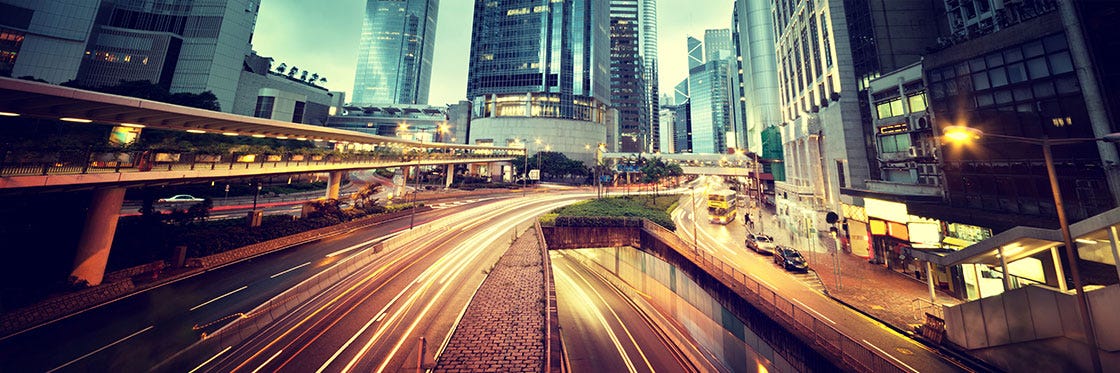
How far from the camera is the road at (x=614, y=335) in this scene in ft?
58.2

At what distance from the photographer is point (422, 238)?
26047mm

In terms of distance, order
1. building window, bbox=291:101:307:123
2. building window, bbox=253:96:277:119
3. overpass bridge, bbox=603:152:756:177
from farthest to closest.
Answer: building window, bbox=291:101:307:123 → overpass bridge, bbox=603:152:756:177 → building window, bbox=253:96:277:119

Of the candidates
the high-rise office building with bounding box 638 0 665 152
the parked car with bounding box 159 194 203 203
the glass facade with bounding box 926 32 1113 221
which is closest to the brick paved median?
the glass facade with bounding box 926 32 1113 221

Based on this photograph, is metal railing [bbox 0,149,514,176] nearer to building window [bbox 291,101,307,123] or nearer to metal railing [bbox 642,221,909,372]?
metal railing [bbox 642,221,909,372]

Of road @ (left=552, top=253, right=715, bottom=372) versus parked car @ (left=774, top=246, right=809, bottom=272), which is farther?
parked car @ (left=774, top=246, right=809, bottom=272)

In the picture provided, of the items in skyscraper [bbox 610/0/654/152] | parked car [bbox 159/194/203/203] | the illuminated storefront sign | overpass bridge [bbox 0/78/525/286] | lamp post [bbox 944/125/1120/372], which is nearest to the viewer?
lamp post [bbox 944/125/1120/372]

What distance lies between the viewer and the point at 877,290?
57.8 ft

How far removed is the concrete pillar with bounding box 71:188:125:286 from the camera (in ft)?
45.9

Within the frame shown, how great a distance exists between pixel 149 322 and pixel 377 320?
28.5 ft

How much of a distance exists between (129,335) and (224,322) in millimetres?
2680

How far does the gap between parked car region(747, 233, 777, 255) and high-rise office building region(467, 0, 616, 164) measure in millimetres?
70822

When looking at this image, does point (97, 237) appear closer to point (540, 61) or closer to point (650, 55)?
point (540, 61)

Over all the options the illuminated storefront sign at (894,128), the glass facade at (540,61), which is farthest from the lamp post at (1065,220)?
the glass facade at (540,61)

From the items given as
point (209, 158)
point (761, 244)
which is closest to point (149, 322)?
point (209, 158)
